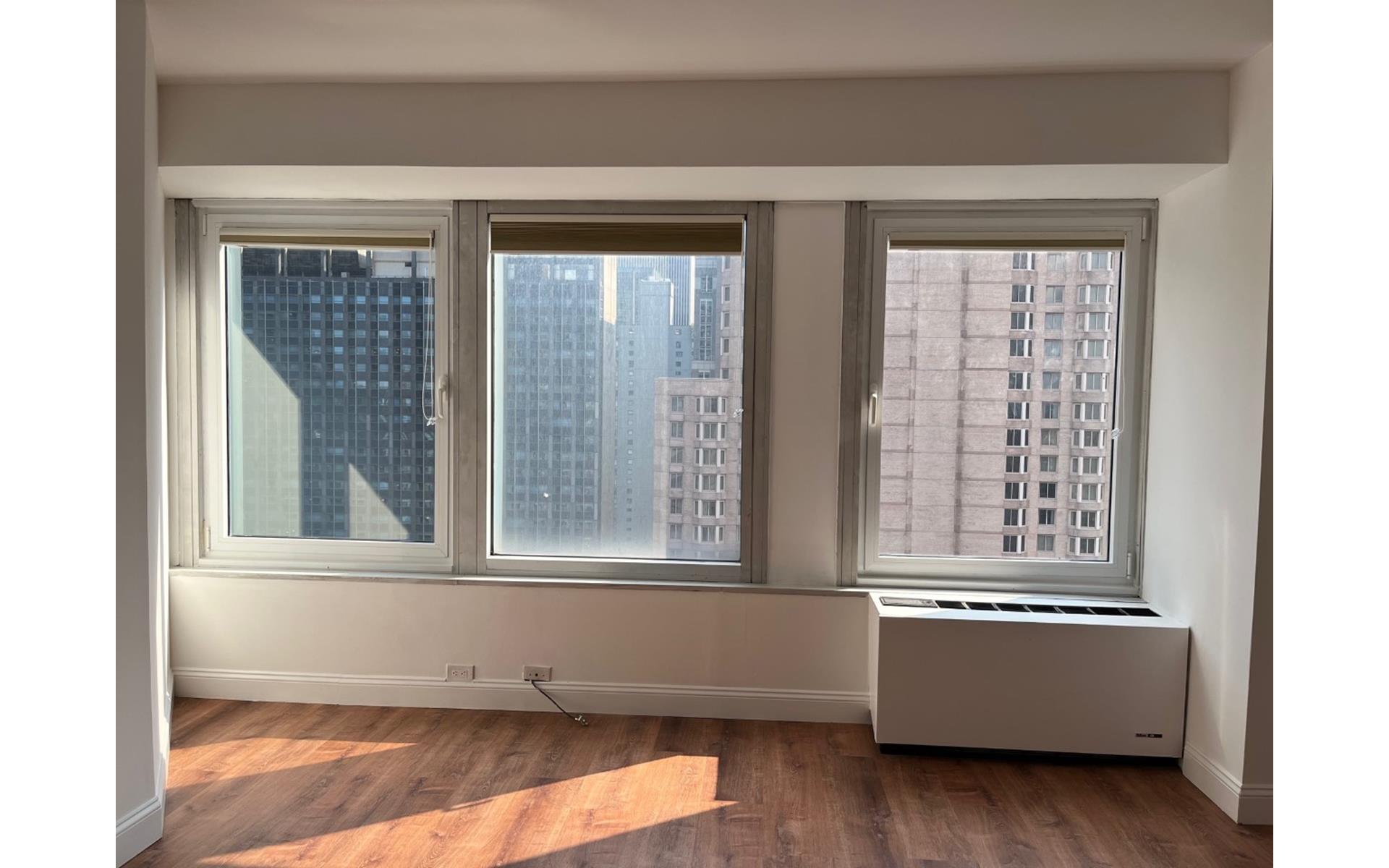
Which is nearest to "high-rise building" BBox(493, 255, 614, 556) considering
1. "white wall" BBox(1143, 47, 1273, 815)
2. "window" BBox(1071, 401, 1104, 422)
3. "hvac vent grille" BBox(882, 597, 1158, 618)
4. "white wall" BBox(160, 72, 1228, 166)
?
"white wall" BBox(160, 72, 1228, 166)

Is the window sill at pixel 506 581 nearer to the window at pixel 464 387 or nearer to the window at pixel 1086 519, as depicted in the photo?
the window at pixel 464 387

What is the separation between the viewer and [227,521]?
13.8ft

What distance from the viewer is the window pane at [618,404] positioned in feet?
13.2

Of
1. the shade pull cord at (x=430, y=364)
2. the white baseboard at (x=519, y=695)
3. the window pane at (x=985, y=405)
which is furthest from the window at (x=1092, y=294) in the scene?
the shade pull cord at (x=430, y=364)

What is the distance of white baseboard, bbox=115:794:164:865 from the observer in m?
2.59

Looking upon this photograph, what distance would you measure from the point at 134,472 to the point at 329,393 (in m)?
1.57

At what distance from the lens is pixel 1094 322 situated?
3.89 m

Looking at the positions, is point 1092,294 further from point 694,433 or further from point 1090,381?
point 694,433

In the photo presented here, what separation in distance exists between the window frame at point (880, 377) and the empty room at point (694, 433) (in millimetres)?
21

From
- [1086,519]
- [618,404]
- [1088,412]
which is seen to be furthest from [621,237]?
[1086,519]

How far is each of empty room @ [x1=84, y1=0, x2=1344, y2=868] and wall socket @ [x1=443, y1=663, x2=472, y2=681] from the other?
0.05 ft

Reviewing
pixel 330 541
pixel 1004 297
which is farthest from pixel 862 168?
pixel 330 541

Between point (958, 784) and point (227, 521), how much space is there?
3561 mm

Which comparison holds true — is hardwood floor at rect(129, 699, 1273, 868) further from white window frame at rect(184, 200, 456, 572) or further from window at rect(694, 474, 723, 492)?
window at rect(694, 474, 723, 492)
